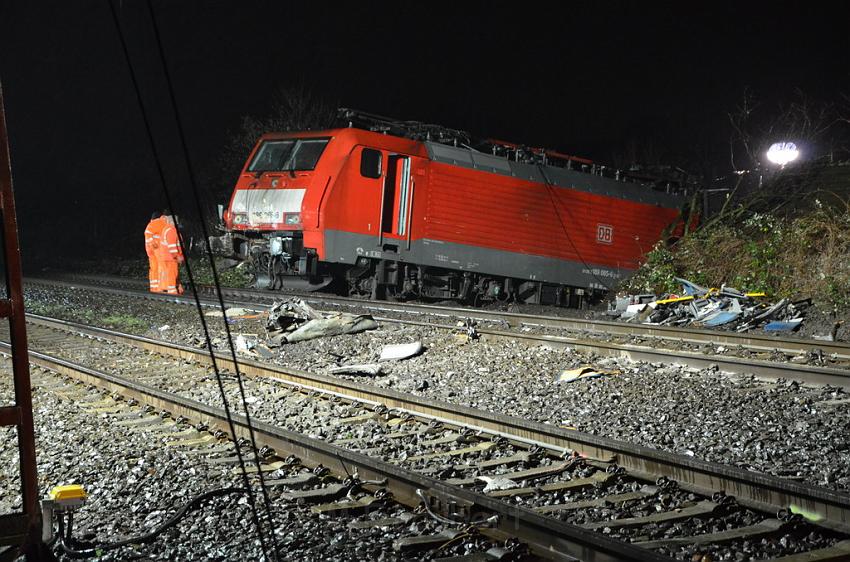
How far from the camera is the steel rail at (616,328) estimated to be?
9.34m

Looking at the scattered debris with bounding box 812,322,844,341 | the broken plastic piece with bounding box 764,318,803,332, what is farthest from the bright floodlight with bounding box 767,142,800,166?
the scattered debris with bounding box 812,322,844,341

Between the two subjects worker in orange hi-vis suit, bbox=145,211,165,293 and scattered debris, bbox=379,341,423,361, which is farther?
worker in orange hi-vis suit, bbox=145,211,165,293

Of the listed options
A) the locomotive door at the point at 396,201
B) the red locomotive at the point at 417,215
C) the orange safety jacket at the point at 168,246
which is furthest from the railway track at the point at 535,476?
the orange safety jacket at the point at 168,246

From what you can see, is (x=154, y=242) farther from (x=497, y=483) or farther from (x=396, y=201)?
(x=497, y=483)

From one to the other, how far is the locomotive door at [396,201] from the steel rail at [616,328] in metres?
1.50

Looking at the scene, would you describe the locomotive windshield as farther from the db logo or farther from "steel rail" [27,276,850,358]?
the db logo

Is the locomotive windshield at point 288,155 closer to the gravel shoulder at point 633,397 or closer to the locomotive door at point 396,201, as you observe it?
the locomotive door at point 396,201

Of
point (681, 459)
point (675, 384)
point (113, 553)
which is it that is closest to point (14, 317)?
point (113, 553)

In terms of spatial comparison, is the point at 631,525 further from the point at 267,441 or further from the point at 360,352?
the point at 360,352

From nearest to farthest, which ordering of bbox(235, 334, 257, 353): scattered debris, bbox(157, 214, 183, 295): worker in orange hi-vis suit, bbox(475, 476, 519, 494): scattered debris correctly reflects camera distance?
bbox(475, 476, 519, 494): scattered debris < bbox(235, 334, 257, 353): scattered debris < bbox(157, 214, 183, 295): worker in orange hi-vis suit

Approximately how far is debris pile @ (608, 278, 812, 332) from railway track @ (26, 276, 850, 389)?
64.4 inches

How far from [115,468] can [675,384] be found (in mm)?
4924

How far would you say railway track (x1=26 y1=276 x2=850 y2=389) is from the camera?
7.98 metres

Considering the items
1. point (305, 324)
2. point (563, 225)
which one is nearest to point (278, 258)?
point (305, 324)
